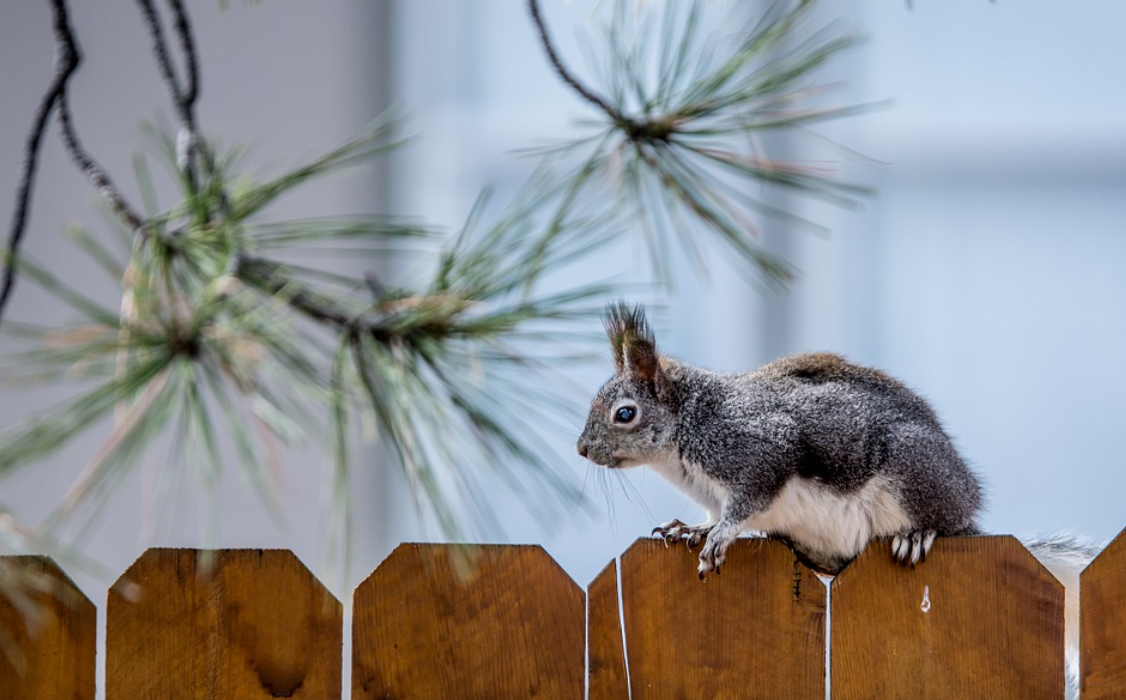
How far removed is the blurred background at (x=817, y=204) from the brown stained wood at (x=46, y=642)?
0.95m

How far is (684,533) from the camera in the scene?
1395 mm

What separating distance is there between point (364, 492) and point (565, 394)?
35.0 inches

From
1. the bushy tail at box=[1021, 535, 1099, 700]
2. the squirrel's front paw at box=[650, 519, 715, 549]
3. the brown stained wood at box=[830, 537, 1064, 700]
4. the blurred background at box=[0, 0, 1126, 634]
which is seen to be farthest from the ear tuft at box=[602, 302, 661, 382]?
the blurred background at box=[0, 0, 1126, 634]

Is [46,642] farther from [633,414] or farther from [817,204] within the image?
[817,204]

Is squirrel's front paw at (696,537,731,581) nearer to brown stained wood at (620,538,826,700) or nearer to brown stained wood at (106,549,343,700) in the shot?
brown stained wood at (620,538,826,700)

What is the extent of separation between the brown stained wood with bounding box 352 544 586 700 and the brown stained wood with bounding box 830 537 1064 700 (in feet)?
0.88

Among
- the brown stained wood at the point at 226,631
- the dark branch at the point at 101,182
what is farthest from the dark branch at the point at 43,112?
the brown stained wood at the point at 226,631

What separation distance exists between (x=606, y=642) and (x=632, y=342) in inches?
12.5

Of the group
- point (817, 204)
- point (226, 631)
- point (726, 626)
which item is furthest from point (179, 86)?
point (817, 204)

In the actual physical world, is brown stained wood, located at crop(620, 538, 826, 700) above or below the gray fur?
below

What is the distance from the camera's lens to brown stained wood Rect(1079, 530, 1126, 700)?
1273 millimetres

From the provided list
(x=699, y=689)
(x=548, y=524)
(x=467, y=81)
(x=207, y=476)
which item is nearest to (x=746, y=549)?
(x=699, y=689)

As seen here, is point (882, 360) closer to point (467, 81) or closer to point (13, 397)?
point (467, 81)

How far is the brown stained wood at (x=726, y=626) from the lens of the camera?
131 centimetres
